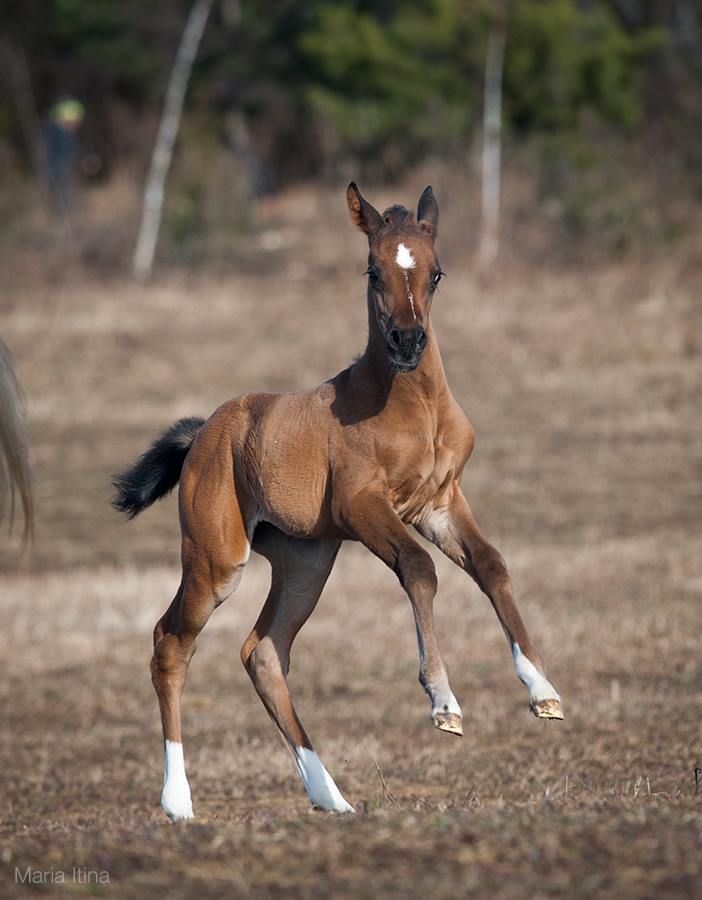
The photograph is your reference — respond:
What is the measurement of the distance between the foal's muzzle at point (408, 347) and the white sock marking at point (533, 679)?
124cm

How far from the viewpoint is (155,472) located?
7.84 metres

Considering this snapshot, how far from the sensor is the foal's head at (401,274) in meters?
6.27

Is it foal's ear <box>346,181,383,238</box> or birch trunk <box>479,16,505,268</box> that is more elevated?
birch trunk <box>479,16,505,268</box>

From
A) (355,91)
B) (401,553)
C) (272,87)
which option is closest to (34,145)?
(272,87)

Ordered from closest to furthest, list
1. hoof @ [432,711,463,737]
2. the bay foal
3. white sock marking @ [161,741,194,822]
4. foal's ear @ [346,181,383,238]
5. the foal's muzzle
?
hoof @ [432,711,463,737] → the foal's muzzle → the bay foal → foal's ear @ [346,181,383,238] → white sock marking @ [161,741,194,822]

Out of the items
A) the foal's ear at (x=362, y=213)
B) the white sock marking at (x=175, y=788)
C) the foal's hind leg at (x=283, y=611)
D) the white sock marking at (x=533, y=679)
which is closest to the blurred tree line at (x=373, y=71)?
the foal's hind leg at (x=283, y=611)

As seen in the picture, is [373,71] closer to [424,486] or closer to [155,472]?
[155,472]

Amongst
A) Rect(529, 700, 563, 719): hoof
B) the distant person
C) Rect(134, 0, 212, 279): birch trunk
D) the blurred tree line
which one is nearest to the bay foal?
Rect(529, 700, 563, 719): hoof

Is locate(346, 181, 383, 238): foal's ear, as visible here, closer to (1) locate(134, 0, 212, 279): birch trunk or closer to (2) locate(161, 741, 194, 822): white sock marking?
(2) locate(161, 741, 194, 822): white sock marking

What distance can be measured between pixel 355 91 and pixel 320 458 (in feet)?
95.0

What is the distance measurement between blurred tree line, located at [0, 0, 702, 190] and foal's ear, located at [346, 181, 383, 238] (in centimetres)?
2462

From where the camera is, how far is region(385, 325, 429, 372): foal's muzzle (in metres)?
6.23

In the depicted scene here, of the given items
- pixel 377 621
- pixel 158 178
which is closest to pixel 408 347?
pixel 377 621

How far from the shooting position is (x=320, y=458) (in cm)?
693
